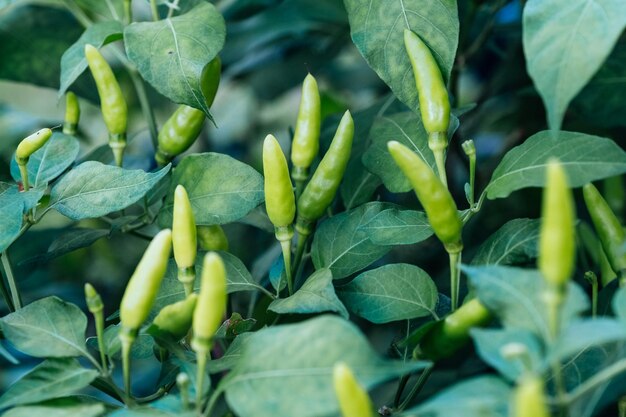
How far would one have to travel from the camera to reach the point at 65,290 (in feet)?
3.58

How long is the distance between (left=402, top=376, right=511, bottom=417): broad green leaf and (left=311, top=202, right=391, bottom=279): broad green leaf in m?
0.21

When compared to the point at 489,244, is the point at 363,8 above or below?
above

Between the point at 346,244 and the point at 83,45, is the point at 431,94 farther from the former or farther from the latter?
the point at 83,45

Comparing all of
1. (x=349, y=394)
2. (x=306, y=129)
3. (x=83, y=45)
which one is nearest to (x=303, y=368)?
(x=349, y=394)

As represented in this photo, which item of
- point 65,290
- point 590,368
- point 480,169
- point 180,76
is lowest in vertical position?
point 65,290

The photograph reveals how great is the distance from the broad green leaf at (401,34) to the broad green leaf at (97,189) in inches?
7.6

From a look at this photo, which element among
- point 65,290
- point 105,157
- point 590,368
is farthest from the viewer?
point 65,290

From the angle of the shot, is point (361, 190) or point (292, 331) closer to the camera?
point (292, 331)

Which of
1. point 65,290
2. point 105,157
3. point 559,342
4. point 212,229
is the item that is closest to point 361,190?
point 212,229

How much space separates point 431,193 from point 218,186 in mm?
187

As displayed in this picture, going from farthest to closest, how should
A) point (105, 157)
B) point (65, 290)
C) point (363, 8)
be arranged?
point (65, 290), point (105, 157), point (363, 8)

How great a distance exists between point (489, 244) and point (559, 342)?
0.22m

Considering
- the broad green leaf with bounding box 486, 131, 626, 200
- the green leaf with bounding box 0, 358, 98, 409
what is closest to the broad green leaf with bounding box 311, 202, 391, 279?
the broad green leaf with bounding box 486, 131, 626, 200

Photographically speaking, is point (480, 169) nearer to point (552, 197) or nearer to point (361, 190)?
point (361, 190)
